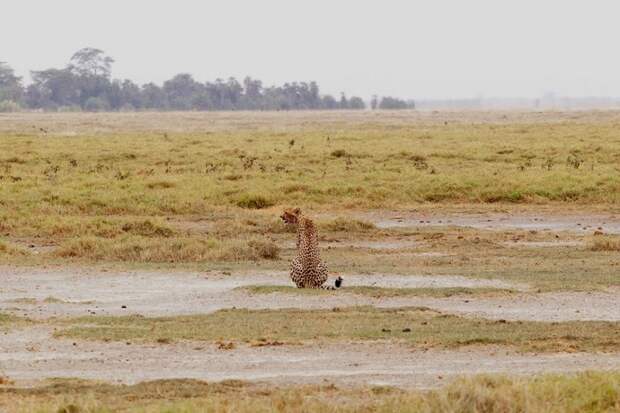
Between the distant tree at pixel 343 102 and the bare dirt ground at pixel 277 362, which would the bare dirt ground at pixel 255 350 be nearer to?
the bare dirt ground at pixel 277 362

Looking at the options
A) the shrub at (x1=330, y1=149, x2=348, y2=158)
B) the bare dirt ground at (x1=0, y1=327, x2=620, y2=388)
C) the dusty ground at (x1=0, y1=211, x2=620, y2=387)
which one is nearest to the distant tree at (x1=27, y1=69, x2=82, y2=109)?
the shrub at (x1=330, y1=149, x2=348, y2=158)

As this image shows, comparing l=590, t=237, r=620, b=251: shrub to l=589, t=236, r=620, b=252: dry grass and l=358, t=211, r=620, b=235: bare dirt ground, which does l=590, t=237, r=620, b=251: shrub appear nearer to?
l=589, t=236, r=620, b=252: dry grass

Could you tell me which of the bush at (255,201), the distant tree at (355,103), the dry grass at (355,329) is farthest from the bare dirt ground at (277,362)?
the distant tree at (355,103)

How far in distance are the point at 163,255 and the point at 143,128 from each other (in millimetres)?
39445

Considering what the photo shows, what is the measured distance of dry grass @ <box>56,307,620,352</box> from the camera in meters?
11.3

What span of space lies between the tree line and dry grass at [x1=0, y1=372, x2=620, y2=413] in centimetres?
9639

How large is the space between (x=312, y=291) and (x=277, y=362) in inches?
164

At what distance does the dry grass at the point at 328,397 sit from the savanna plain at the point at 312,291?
0.06ft

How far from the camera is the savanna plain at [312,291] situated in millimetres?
9297

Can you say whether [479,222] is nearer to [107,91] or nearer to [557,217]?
[557,217]

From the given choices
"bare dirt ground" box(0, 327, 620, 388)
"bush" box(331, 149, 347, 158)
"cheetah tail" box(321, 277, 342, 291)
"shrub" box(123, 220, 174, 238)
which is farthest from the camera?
"bush" box(331, 149, 347, 158)

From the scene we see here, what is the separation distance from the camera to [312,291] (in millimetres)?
14570

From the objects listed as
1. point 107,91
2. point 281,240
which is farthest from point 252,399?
point 107,91

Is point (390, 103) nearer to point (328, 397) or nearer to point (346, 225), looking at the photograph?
point (346, 225)
